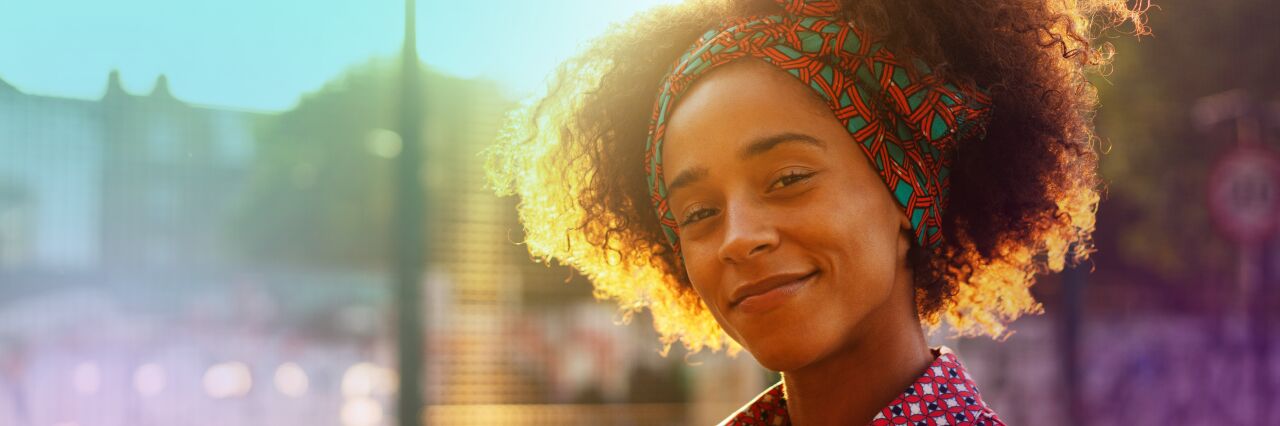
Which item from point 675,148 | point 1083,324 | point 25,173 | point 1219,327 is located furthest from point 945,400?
point 1219,327

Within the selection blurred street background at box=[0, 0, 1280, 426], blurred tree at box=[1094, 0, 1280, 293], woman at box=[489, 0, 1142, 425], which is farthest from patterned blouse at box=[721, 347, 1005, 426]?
blurred tree at box=[1094, 0, 1280, 293]

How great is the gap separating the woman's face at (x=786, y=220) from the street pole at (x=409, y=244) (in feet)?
11.3

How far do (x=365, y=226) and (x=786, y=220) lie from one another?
3.76 m

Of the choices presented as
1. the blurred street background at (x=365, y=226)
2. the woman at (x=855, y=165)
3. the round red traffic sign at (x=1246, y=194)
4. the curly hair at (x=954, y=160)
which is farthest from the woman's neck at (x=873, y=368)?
the round red traffic sign at (x=1246, y=194)

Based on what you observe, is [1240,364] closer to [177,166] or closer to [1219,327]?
[1219,327]

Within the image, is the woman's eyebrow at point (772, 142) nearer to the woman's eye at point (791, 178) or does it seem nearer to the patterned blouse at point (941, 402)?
the woman's eye at point (791, 178)

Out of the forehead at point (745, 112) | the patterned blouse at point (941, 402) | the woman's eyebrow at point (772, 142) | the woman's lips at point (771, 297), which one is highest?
the forehead at point (745, 112)

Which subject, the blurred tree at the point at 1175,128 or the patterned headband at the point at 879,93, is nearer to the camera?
the patterned headband at the point at 879,93

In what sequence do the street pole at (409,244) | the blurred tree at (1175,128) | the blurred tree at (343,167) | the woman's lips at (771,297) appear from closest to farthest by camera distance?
the woman's lips at (771,297), the blurred tree at (343,167), the street pole at (409,244), the blurred tree at (1175,128)

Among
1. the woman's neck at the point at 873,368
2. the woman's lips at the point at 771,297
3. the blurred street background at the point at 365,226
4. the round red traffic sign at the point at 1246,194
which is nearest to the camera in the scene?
the woman's lips at the point at 771,297

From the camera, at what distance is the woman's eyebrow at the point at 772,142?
1.63m

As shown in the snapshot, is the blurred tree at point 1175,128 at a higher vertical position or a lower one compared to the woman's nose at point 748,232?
higher

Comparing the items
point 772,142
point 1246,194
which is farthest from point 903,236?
point 1246,194

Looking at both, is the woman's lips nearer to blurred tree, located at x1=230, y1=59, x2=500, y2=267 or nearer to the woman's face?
the woman's face
